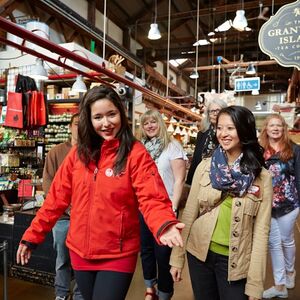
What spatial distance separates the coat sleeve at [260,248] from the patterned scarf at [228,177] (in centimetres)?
12

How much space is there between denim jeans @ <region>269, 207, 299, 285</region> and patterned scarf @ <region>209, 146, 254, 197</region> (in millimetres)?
1489

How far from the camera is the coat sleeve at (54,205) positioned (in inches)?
66.7

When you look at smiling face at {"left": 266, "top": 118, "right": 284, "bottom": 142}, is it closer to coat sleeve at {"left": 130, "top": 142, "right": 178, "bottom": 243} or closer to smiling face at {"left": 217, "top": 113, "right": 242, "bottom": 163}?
smiling face at {"left": 217, "top": 113, "right": 242, "bottom": 163}

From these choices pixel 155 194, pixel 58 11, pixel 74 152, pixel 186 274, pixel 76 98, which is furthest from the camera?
pixel 58 11

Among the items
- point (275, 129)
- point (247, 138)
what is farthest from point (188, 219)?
point (275, 129)

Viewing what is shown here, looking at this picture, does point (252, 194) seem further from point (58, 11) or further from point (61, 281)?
point (58, 11)

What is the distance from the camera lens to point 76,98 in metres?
5.91

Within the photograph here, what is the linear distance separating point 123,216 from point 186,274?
96.8 inches

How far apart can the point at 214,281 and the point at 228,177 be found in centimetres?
58

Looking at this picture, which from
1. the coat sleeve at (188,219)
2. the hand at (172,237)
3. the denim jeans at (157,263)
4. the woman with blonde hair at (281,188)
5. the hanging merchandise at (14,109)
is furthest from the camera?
the hanging merchandise at (14,109)

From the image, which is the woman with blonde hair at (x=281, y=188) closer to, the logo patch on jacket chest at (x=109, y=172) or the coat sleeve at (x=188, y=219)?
the coat sleeve at (x=188, y=219)

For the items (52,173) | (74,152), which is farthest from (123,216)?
(52,173)

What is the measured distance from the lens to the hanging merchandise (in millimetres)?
4715

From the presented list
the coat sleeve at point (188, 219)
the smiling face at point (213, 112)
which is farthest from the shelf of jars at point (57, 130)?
the coat sleeve at point (188, 219)
